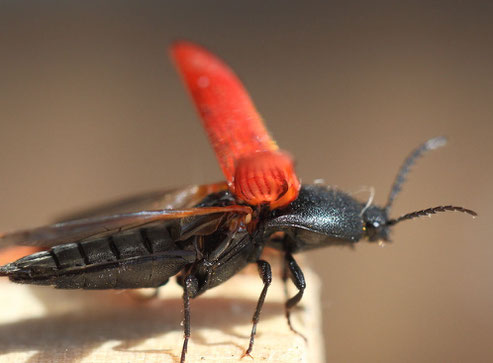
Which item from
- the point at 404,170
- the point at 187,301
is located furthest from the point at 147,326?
the point at 404,170

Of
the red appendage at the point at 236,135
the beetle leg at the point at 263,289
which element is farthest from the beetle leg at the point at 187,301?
the red appendage at the point at 236,135

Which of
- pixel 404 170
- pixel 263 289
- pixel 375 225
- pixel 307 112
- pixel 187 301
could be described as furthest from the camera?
pixel 307 112

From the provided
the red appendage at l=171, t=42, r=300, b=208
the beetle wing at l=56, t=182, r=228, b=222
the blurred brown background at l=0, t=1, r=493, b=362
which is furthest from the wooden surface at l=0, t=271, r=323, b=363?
the blurred brown background at l=0, t=1, r=493, b=362

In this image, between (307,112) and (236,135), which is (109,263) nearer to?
(236,135)

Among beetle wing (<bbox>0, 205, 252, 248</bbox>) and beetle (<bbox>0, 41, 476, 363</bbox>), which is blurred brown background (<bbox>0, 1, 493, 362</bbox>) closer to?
beetle (<bbox>0, 41, 476, 363</bbox>)

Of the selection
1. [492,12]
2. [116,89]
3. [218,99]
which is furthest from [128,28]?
[218,99]

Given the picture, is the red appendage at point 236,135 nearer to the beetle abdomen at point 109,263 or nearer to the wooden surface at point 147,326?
the beetle abdomen at point 109,263
